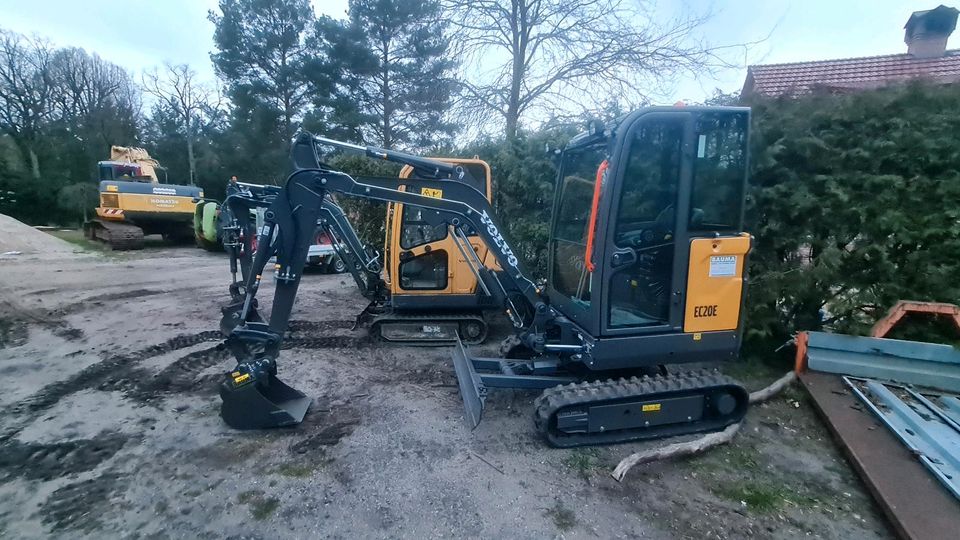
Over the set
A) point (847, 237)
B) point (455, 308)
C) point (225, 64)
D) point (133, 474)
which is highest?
point (225, 64)

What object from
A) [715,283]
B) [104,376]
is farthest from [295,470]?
[715,283]

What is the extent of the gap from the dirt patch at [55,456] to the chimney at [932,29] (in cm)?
2177

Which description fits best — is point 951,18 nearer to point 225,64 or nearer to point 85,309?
point 85,309

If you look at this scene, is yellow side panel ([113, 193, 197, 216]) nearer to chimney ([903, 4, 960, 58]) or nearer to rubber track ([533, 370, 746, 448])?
rubber track ([533, 370, 746, 448])

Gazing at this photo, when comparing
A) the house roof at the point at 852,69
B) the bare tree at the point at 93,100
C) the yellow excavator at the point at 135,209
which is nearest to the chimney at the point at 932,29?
the house roof at the point at 852,69

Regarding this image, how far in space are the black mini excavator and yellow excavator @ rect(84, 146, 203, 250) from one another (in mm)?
15112

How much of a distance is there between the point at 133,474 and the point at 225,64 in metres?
24.4

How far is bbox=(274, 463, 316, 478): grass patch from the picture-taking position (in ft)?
10.5

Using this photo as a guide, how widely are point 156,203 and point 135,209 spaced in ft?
2.09

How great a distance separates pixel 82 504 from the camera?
287 centimetres

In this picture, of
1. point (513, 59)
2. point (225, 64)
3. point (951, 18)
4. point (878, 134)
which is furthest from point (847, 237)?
point (225, 64)

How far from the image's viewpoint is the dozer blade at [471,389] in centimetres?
351

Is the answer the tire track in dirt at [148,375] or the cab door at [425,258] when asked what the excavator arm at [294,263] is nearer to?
the tire track in dirt at [148,375]

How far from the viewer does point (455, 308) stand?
6.31m
